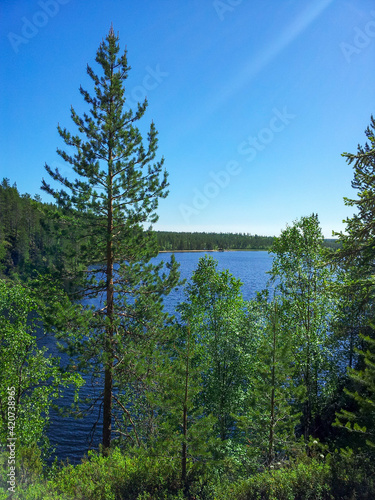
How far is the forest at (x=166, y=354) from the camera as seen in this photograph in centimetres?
867

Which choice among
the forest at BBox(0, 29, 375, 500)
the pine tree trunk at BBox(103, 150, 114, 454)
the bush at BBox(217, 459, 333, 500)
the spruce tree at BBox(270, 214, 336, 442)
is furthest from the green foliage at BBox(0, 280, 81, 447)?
the spruce tree at BBox(270, 214, 336, 442)

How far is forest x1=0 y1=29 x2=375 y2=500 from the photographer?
867 cm

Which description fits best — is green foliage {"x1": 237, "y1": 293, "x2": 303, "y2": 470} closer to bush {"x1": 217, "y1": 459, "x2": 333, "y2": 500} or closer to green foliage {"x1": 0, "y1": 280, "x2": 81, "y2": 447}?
bush {"x1": 217, "y1": 459, "x2": 333, "y2": 500}

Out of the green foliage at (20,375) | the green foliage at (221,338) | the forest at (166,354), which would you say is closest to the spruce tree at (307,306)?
the forest at (166,354)

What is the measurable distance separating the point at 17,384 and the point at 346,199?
15.2m

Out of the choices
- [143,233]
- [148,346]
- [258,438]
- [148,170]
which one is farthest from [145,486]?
[148,170]

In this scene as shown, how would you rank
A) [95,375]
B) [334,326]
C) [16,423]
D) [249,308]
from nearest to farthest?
[95,375], [16,423], [334,326], [249,308]

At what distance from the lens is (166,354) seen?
12.3 meters

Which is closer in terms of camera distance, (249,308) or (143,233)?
(143,233)

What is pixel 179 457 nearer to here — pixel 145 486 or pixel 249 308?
pixel 145 486

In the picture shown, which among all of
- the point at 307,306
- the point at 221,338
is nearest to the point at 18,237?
the point at 221,338

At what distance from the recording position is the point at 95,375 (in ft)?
37.4

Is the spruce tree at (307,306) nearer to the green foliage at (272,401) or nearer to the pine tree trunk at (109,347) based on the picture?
the green foliage at (272,401)

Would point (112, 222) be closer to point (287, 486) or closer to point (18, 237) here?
point (287, 486)
